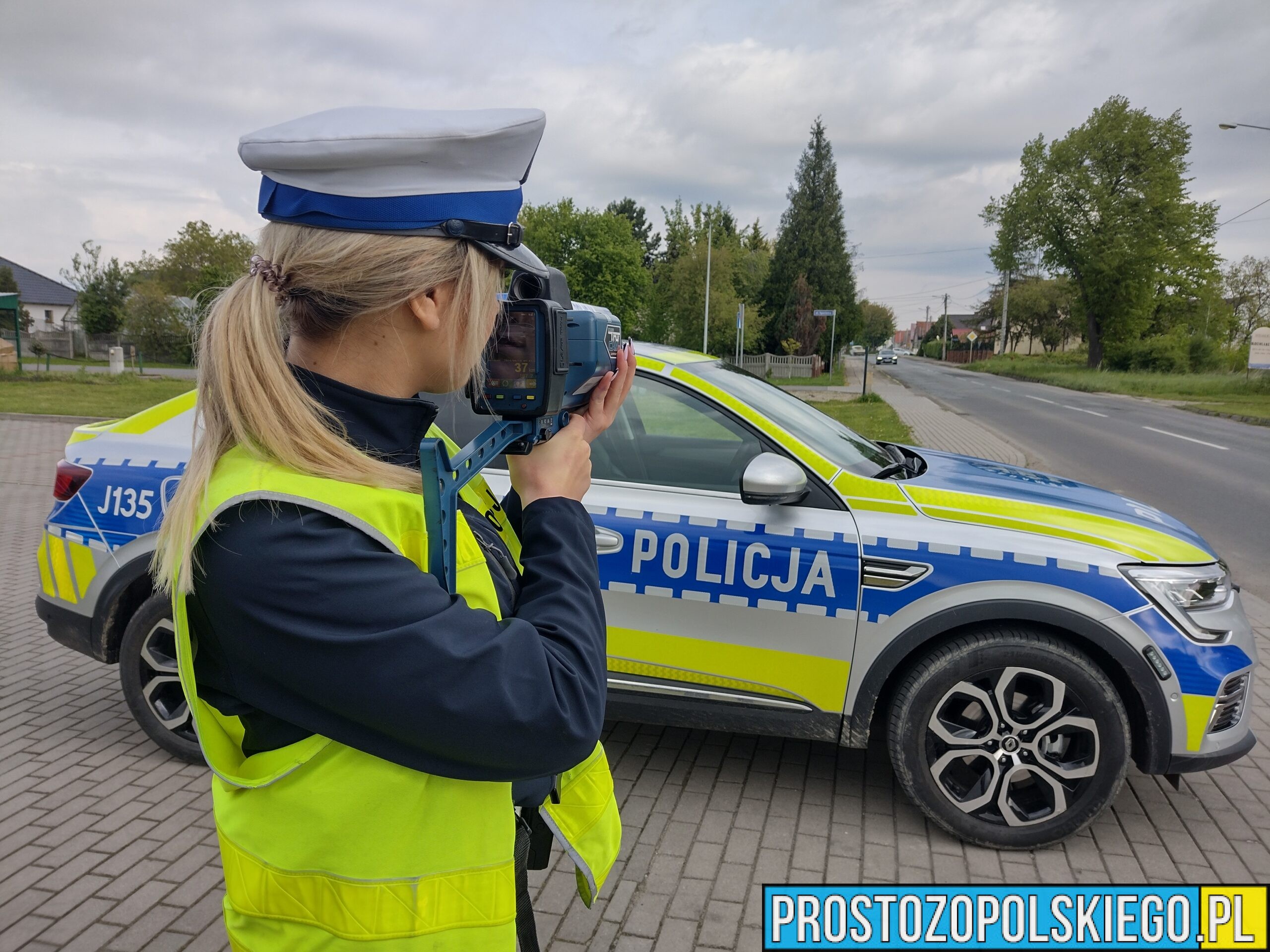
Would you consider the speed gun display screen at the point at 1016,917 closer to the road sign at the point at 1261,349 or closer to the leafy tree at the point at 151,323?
the road sign at the point at 1261,349

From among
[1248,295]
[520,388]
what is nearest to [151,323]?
[520,388]

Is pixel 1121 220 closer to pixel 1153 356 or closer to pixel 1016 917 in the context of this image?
pixel 1153 356

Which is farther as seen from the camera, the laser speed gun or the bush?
the bush

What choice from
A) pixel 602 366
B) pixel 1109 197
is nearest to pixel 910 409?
pixel 602 366

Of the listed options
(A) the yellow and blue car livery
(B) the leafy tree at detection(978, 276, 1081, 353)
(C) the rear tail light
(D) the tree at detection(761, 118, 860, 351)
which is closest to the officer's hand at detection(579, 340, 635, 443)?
(A) the yellow and blue car livery

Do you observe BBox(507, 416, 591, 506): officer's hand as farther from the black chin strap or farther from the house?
the house

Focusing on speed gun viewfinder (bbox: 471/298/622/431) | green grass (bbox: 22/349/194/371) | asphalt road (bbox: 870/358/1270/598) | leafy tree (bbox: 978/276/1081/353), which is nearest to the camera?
speed gun viewfinder (bbox: 471/298/622/431)

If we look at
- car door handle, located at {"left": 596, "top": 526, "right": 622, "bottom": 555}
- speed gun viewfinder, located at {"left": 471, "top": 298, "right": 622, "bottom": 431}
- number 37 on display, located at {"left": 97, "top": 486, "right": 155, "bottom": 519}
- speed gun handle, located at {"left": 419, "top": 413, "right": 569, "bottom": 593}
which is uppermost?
speed gun viewfinder, located at {"left": 471, "top": 298, "right": 622, "bottom": 431}

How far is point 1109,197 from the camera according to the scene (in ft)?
155

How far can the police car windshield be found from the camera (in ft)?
10.8

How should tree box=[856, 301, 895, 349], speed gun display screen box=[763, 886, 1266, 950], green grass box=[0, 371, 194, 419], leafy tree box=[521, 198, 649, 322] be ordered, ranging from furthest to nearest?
tree box=[856, 301, 895, 349] < leafy tree box=[521, 198, 649, 322] < green grass box=[0, 371, 194, 419] < speed gun display screen box=[763, 886, 1266, 950]

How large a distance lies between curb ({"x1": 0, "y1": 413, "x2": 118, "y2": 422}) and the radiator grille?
54.0 ft

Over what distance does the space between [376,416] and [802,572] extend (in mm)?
2140

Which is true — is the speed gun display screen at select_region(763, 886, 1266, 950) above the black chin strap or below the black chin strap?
below
